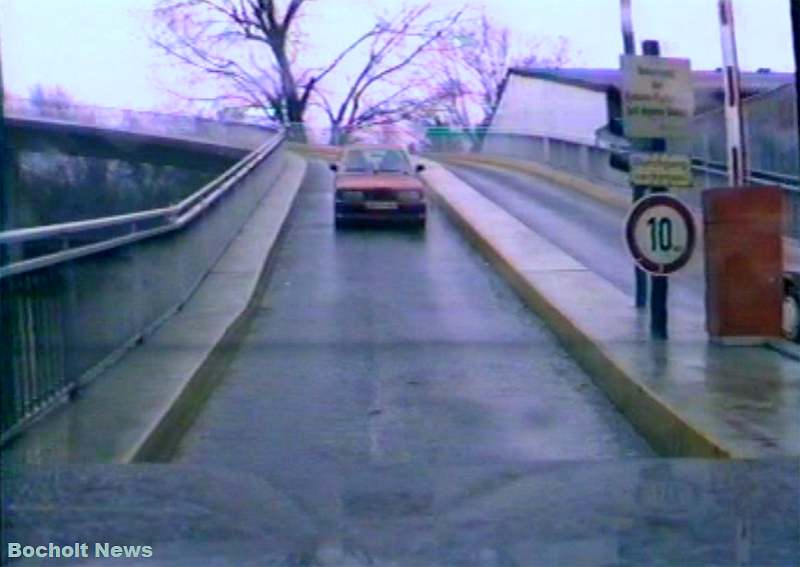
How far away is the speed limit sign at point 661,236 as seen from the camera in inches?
651

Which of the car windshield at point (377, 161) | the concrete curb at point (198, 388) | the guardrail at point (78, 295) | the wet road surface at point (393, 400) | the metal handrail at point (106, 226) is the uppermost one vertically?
the car windshield at point (377, 161)

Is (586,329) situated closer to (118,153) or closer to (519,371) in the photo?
(519,371)

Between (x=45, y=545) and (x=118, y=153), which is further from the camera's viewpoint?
(x=118, y=153)

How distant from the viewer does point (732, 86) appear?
22266 mm

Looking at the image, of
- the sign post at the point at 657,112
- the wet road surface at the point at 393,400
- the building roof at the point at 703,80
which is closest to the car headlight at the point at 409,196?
the building roof at the point at 703,80

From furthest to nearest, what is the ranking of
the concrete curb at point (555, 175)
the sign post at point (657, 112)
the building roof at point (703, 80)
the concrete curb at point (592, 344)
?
the building roof at point (703, 80)
the concrete curb at point (555, 175)
the sign post at point (657, 112)
the concrete curb at point (592, 344)

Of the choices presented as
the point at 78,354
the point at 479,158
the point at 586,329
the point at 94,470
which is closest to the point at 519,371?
the point at 586,329

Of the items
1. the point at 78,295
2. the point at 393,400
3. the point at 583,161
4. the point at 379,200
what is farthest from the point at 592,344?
the point at 583,161

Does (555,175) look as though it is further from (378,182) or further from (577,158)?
(378,182)

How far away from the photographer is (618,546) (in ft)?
28.6

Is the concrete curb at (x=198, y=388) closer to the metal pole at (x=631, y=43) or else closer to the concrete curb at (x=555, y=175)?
the metal pole at (x=631, y=43)

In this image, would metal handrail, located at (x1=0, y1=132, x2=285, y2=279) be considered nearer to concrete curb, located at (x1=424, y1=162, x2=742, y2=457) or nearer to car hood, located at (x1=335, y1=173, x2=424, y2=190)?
concrete curb, located at (x1=424, y1=162, x2=742, y2=457)

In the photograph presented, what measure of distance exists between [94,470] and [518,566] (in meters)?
3.21

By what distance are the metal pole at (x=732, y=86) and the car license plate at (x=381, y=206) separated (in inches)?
407
